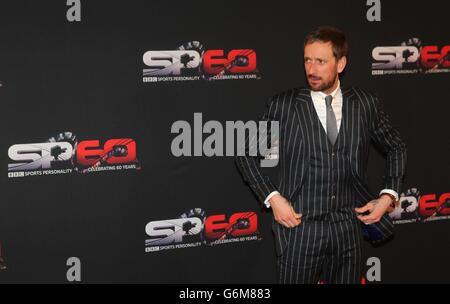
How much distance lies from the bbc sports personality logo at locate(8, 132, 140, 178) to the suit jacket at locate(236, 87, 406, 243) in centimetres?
86

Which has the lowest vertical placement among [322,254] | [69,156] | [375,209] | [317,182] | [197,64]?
[322,254]

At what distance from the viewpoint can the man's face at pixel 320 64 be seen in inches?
139

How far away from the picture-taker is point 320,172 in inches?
140

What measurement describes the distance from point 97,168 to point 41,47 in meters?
0.76

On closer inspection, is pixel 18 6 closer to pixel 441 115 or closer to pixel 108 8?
pixel 108 8

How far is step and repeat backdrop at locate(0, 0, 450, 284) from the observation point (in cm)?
401

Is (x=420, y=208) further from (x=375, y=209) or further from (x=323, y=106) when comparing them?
(x=323, y=106)

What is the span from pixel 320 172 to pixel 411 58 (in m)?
1.61

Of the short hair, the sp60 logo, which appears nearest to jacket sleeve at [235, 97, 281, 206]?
the short hair

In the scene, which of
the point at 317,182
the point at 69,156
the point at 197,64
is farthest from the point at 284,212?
the point at 69,156

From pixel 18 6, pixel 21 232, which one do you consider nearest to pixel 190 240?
pixel 21 232

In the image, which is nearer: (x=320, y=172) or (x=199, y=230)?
(x=320, y=172)
